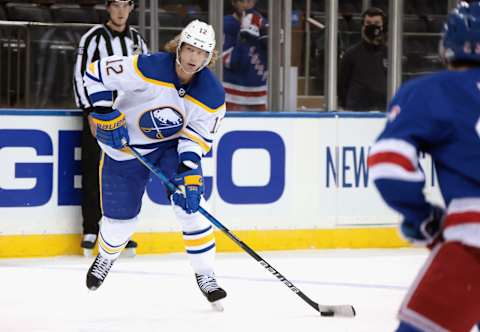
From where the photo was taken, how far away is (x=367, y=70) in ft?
21.2

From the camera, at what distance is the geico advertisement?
215 inches

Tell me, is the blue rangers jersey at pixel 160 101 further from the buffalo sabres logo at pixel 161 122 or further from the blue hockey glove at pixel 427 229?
the blue hockey glove at pixel 427 229

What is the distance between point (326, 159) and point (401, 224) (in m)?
4.08

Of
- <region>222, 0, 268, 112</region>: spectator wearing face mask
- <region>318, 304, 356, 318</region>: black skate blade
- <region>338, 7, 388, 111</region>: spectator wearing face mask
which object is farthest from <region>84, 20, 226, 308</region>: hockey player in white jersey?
<region>338, 7, 388, 111</region>: spectator wearing face mask

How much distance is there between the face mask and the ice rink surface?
1.24 metres

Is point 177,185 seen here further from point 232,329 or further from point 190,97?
point 232,329

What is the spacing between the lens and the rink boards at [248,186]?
215 inches

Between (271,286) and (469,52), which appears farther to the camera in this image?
(271,286)

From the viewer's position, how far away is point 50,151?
18.1 feet

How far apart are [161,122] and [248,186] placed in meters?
1.85

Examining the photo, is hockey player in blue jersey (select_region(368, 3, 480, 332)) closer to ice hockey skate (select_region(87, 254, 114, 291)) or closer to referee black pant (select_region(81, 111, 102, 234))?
ice hockey skate (select_region(87, 254, 114, 291))

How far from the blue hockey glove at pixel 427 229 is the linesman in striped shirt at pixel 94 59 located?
3588mm

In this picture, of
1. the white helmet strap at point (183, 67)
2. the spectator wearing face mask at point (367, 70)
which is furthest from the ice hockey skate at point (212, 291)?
the spectator wearing face mask at point (367, 70)

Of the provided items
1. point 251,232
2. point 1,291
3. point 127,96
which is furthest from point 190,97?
point 251,232
